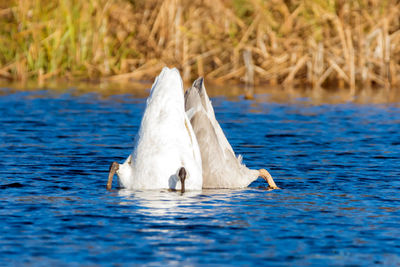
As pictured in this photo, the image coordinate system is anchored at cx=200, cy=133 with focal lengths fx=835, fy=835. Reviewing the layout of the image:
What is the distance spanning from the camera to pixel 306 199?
337 inches

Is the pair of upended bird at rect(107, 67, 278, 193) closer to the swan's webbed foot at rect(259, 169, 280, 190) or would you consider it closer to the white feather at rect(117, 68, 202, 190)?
the white feather at rect(117, 68, 202, 190)

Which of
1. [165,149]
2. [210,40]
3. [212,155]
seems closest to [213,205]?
[165,149]

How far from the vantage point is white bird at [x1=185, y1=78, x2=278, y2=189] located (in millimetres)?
9008

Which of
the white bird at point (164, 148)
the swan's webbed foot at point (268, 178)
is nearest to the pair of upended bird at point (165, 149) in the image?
the white bird at point (164, 148)

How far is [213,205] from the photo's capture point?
26.6 feet

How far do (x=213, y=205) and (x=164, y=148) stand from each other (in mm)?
765

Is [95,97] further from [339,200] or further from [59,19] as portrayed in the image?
[339,200]

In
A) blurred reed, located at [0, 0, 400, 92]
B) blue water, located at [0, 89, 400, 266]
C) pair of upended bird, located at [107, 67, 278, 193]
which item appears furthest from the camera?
blurred reed, located at [0, 0, 400, 92]

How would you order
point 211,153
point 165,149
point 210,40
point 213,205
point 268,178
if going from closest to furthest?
point 213,205, point 165,149, point 211,153, point 268,178, point 210,40

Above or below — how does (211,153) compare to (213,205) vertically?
above

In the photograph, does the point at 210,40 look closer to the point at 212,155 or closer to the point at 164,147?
the point at 212,155

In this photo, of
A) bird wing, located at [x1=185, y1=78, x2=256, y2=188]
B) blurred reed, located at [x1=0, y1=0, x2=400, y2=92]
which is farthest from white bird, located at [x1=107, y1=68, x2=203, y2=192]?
blurred reed, located at [x1=0, y1=0, x2=400, y2=92]

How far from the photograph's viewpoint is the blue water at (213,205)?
6363mm

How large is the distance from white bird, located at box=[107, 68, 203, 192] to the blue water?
15 cm
